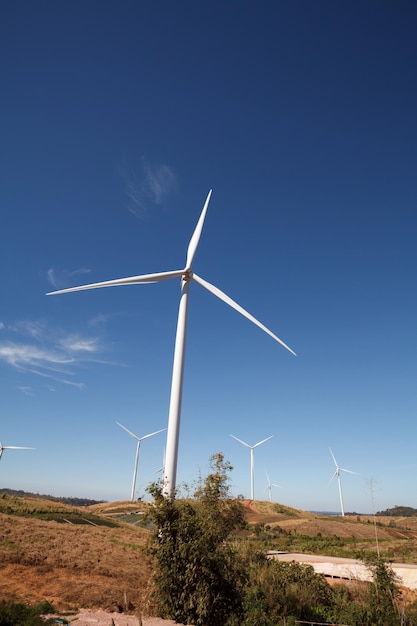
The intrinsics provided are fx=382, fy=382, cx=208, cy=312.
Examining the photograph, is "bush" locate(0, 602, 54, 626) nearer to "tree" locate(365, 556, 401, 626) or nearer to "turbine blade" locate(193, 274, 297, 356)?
"tree" locate(365, 556, 401, 626)

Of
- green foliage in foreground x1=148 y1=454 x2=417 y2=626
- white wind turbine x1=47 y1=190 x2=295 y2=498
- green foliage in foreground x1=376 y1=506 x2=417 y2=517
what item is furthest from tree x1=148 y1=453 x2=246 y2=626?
green foliage in foreground x1=376 y1=506 x2=417 y2=517

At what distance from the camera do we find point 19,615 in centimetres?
1556

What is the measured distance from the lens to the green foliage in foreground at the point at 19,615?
14711mm

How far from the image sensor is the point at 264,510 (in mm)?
102875

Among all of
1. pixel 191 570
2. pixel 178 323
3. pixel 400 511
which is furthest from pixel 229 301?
pixel 400 511

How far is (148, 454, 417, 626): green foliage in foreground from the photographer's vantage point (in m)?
16.8

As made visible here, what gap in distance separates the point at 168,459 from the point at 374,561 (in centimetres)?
1296

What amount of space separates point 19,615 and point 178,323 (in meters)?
18.3

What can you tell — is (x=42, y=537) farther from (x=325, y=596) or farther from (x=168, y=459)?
(x=325, y=596)

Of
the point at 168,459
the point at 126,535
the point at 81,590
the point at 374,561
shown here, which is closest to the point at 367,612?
the point at 374,561

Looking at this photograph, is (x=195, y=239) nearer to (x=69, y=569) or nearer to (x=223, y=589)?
(x=223, y=589)

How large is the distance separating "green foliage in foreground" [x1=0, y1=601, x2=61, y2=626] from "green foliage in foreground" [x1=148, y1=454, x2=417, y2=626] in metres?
5.05

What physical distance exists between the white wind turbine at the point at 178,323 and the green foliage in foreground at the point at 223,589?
1924 millimetres

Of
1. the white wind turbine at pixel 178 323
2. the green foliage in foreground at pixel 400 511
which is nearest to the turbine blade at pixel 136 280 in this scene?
the white wind turbine at pixel 178 323
